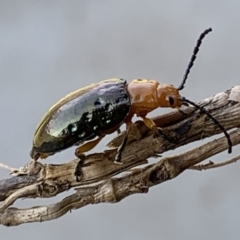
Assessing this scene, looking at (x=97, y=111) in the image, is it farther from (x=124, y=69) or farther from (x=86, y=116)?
(x=124, y=69)

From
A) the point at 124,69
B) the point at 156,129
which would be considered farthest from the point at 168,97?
the point at 124,69

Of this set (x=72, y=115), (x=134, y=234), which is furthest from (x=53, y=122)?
(x=134, y=234)

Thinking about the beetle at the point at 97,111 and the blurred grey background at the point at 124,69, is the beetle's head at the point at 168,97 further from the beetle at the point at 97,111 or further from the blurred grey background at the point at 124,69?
the blurred grey background at the point at 124,69

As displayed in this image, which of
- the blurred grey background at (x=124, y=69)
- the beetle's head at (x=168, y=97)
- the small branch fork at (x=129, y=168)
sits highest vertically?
the blurred grey background at (x=124, y=69)

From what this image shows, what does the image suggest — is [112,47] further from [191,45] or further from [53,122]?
[53,122]

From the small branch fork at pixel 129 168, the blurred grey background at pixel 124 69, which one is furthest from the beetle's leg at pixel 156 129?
the blurred grey background at pixel 124 69

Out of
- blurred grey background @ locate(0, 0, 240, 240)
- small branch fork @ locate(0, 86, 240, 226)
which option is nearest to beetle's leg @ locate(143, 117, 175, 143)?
small branch fork @ locate(0, 86, 240, 226)
